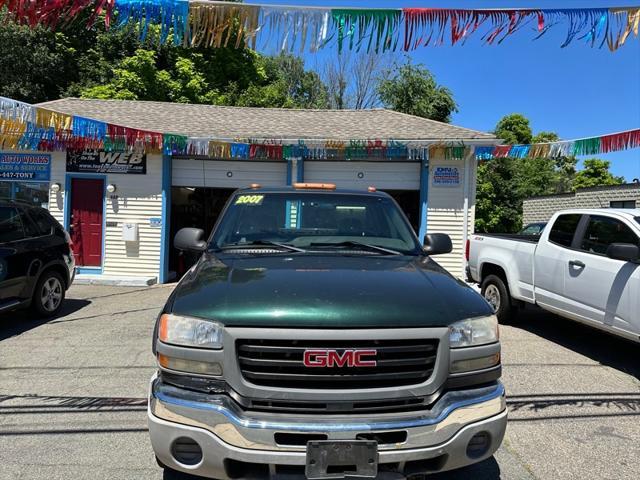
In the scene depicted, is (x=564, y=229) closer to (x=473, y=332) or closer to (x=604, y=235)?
(x=604, y=235)

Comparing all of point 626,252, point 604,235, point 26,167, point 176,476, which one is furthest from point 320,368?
point 26,167

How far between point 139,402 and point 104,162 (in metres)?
9.23

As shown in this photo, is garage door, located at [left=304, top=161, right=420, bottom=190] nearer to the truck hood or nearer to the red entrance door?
the red entrance door

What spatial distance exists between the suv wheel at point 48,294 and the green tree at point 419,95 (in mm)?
19785

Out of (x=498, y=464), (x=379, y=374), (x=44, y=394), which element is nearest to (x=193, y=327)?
(x=379, y=374)

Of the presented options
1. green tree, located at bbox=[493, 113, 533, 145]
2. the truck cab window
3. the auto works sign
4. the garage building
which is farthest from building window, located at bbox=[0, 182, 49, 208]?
green tree, located at bbox=[493, 113, 533, 145]

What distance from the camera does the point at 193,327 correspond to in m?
2.48

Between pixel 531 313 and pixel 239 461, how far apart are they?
753cm

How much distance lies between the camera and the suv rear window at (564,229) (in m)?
6.31

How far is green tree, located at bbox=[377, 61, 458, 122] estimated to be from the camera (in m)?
24.4

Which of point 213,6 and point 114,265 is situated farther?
point 114,265

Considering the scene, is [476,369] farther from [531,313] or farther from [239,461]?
[531,313]

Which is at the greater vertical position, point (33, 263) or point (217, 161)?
point (217, 161)

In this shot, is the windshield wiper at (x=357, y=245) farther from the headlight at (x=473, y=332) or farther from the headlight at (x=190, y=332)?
the headlight at (x=190, y=332)
